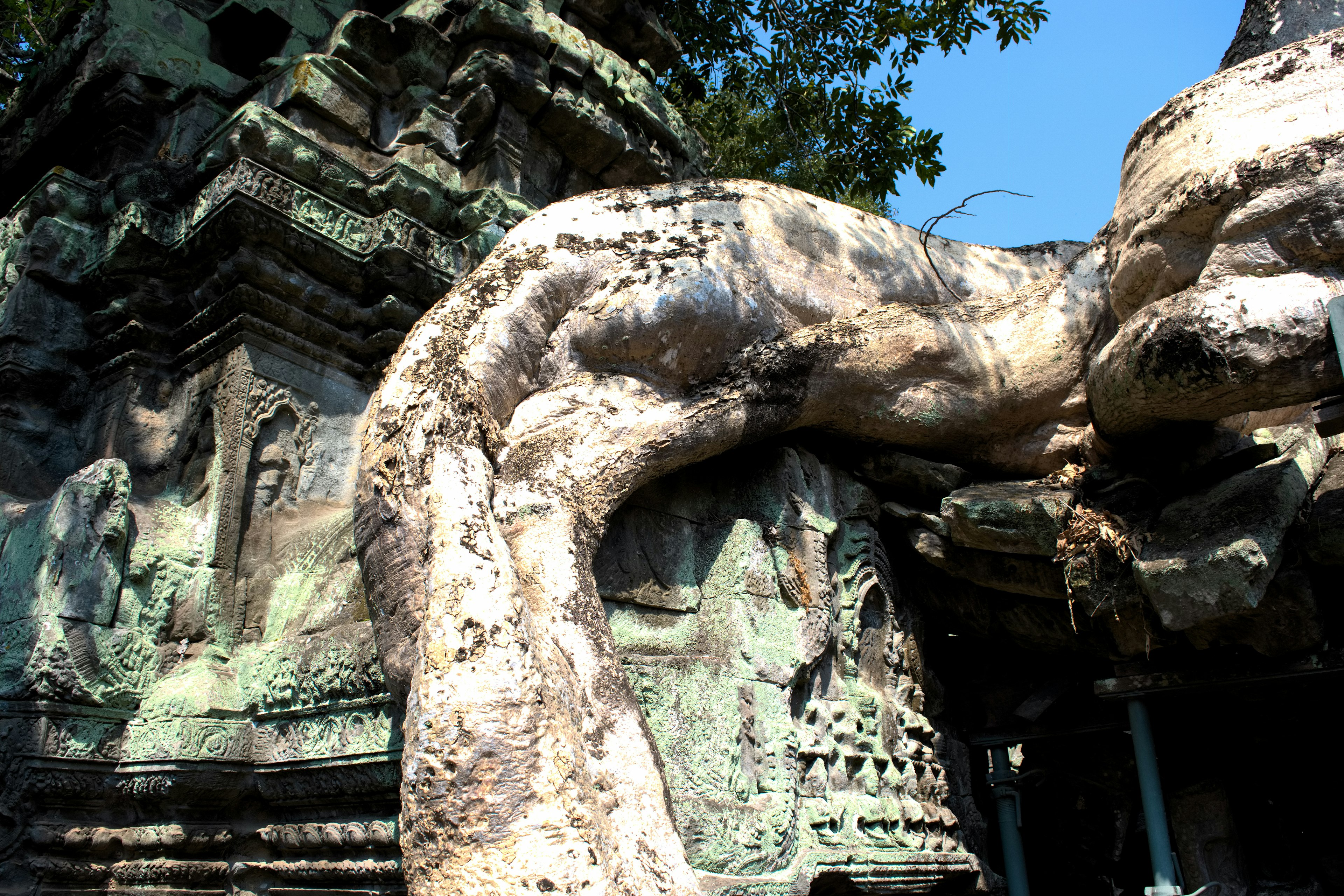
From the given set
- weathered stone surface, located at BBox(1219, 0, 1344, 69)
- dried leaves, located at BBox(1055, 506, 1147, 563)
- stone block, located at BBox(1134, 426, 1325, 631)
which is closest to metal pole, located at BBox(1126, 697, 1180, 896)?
stone block, located at BBox(1134, 426, 1325, 631)

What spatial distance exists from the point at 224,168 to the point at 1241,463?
371cm

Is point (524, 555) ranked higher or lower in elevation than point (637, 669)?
higher

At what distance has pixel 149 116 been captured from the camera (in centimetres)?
437

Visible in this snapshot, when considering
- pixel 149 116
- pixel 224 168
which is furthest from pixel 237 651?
pixel 149 116

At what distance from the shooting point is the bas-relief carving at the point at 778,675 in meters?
2.61

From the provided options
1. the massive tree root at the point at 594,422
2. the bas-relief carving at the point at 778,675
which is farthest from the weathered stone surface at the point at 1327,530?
the bas-relief carving at the point at 778,675

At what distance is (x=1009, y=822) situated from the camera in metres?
3.84

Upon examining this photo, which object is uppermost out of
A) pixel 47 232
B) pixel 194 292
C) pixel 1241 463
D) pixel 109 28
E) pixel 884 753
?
pixel 109 28

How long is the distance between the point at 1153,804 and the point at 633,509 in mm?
1949

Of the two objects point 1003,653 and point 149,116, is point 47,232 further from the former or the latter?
point 1003,653

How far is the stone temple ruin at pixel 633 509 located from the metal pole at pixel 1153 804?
2 centimetres

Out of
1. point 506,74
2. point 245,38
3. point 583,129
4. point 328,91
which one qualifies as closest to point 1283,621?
point 583,129

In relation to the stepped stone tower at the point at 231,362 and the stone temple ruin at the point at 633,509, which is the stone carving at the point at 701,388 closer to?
the stone temple ruin at the point at 633,509

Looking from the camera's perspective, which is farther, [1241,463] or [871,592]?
[871,592]
